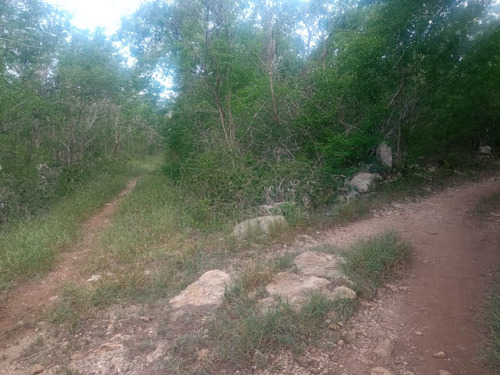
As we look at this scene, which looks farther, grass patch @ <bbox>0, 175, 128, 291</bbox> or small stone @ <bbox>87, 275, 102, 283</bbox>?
grass patch @ <bbox>0, 175, 128, 291</bbox>

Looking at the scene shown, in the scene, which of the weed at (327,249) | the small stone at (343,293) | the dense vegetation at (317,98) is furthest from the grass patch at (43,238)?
the small stone at (343,293)

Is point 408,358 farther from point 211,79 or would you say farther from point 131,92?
point 131,92

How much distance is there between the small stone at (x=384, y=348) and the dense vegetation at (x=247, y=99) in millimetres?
3270

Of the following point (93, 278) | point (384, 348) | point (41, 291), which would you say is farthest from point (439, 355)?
point (41, 291)

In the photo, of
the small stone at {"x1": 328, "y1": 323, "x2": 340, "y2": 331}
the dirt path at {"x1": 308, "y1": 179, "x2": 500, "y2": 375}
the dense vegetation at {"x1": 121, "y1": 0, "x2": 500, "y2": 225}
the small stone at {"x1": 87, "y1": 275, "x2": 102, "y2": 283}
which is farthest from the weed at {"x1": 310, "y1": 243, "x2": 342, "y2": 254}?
the small stone at {"x1": 87, "y1": 275, "x2": 102, "y2": 283}

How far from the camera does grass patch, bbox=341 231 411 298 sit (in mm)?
3912

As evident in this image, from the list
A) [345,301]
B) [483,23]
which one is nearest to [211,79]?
[483,23]

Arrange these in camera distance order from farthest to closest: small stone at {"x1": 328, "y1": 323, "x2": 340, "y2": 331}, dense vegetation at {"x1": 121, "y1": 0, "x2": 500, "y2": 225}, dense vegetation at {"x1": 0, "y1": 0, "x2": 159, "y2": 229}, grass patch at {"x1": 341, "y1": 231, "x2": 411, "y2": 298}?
dense vegetation at {"x1": 0, "y1": 0, "x2": 159, "y2": 229} → dense vegetation at {"x1": 121, "y1": 0, "x2": 500, "y2": 225} → grass patch at {"x1": 341, "y1": 231, "x2": 411, "y2": 298} → small stone at {"x1": 328, "y1": 323, "x2": 340, "y2": 331}

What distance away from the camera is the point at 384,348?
2.99 metres

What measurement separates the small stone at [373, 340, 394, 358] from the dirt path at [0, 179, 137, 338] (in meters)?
3.17

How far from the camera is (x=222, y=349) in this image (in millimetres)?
2971

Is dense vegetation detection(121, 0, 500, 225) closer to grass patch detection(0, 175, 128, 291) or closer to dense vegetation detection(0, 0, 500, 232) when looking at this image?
dense vegetation detection(0, 0, 500, 232)

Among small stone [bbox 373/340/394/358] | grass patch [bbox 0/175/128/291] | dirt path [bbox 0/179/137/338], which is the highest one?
grass patch [bbox 0/175/128/291]

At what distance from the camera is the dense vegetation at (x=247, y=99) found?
7102 mm
